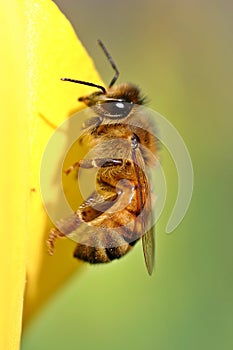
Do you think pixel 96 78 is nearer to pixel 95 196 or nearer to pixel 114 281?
pixel 95 196

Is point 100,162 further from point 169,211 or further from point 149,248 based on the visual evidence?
point 169,211

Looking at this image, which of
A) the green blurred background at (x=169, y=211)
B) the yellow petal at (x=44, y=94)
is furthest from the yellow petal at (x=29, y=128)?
the green blurred background at (x=169, y=211)

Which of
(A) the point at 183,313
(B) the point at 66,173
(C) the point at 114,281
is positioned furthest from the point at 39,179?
(A) the point at 183,313

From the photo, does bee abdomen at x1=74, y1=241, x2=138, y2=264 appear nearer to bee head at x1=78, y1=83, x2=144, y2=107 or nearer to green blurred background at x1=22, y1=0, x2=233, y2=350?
green blurred background at x1=22, y1=0, x2=233, y2=350

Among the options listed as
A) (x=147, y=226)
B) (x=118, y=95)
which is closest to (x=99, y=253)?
(x=147, y=226)

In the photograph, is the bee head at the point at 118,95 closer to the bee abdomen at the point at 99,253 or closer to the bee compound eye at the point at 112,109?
the bee compound eye at the point at 112,109
